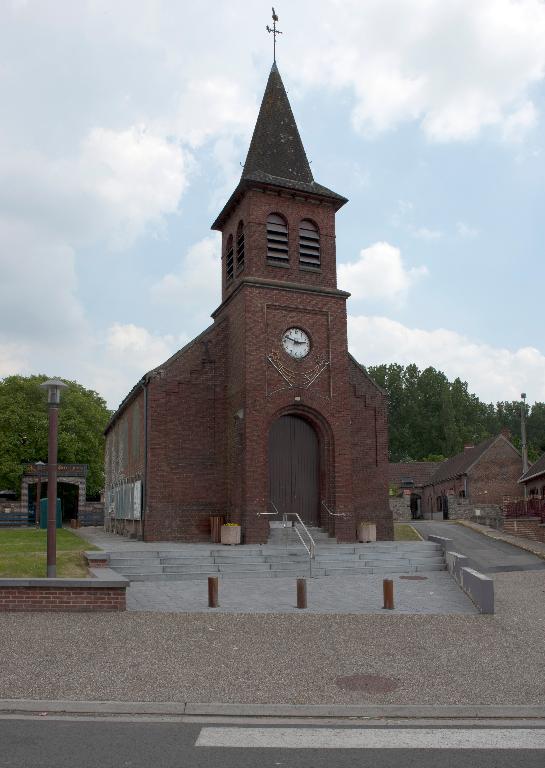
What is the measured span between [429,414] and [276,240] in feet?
220

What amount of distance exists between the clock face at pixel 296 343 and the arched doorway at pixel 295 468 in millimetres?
2239

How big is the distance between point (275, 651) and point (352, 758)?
3.72m

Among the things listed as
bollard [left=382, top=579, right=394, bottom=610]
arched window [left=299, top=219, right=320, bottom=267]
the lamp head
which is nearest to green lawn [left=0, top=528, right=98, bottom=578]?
the lamp head

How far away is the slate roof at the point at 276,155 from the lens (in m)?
25.1

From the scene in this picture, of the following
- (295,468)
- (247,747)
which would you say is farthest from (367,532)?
(247,747)

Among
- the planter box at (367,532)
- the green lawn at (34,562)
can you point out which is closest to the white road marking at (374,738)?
the green lawn at (34,562)

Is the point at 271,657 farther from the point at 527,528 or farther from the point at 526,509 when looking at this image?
the point at 526,509

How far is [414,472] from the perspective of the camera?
229 feet

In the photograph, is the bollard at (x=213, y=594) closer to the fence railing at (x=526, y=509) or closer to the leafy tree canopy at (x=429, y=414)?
the fence railing at (x=526, y=509)

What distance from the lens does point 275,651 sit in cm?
916

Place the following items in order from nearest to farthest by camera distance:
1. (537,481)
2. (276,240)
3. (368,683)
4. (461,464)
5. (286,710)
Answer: (286,710)
(368,683)
(276,240)
(537,481)
(461,464)

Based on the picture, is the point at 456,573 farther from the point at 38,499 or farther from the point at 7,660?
the point at 38,499

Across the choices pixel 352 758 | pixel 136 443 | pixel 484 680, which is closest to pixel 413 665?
pixel 484 680

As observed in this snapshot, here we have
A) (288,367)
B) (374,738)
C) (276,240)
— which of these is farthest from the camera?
(276,240)
